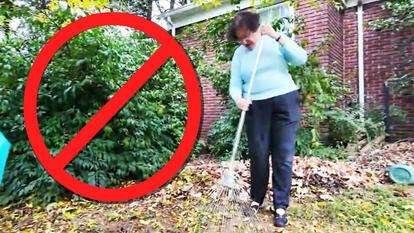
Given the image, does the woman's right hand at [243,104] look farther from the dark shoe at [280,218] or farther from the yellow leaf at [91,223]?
the yellow leaf at [91,223]

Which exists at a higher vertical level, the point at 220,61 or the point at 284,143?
the point at 220,61

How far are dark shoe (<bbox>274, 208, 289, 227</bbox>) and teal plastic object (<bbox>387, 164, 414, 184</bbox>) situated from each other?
1.55 m

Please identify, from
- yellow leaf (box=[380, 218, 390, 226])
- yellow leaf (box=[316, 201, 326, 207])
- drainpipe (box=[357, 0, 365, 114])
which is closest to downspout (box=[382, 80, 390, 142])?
drainpipe (box=[357, 0, 365, 114])

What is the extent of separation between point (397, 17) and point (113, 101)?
4940 millimetres

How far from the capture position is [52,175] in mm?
2926

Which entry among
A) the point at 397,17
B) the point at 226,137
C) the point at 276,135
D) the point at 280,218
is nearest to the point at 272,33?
the point at 276,135

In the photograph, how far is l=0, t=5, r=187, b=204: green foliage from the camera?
126 inches

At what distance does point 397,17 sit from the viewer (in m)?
5.48

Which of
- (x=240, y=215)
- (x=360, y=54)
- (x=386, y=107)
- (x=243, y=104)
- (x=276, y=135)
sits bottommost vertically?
(x=240, y=215)

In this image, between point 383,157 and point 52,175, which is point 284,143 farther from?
point 383,157

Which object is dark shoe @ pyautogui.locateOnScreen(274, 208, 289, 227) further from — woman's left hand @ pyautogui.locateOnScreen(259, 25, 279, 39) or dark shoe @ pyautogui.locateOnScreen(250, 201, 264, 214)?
woman's left hand @ pyautogui.locateOnScreen(259, 25, 279, 39)

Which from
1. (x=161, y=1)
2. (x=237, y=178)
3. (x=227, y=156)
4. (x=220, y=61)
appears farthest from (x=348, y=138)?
(x=161, y=1)

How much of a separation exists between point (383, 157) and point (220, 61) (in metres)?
2.39

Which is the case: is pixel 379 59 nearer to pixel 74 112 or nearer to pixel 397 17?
pixel 397 17
